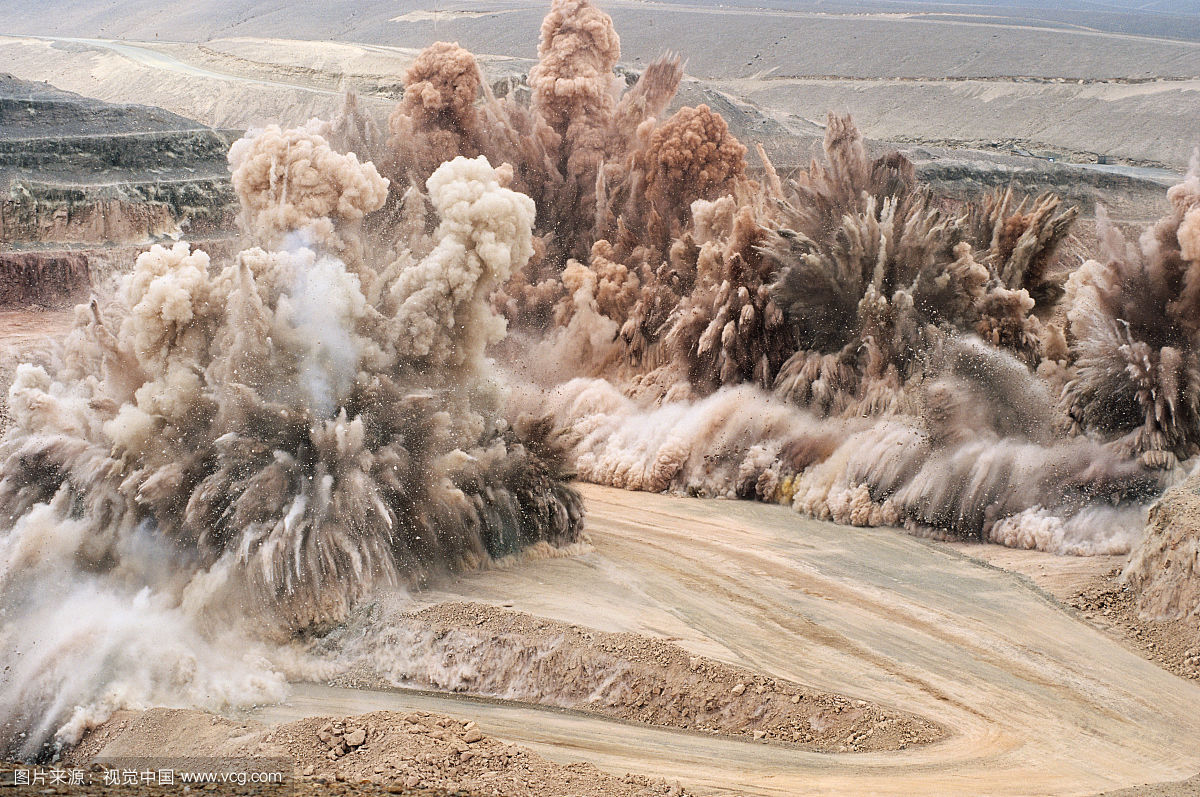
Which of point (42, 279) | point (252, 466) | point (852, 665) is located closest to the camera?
point (852, 665)

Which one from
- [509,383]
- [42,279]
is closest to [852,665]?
[509,383]

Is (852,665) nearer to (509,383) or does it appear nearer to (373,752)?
(373,752)

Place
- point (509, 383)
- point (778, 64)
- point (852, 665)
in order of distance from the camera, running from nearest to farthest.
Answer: point (852, 665)
point (509, 383)
point (778, 64)

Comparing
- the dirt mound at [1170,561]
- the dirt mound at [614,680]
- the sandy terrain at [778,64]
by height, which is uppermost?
the sandy terrain at [778,64]

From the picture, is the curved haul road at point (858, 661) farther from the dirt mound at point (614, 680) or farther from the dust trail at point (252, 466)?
the dust trail at point (252, 466)

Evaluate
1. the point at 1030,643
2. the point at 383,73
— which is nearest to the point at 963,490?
the point at 1030,643

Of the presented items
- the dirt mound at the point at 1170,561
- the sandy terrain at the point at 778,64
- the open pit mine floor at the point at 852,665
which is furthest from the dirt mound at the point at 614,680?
the sandy terrain at the point at 778,64

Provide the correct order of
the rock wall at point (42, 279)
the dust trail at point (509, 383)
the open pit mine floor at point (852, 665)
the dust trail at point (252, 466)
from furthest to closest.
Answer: the rock wall at point (42, 279) < the dust trail at point (509, 383) < the dust trail at point (252, 466) < the open pit mine floor at point (852, 665)
